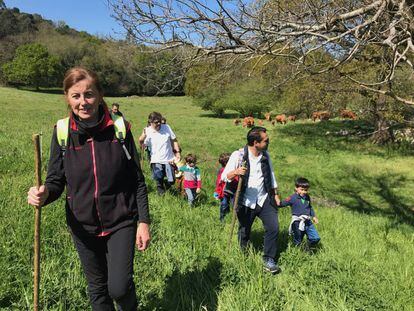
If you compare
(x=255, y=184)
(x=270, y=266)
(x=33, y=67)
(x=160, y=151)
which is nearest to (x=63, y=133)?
(x=255, y=184)

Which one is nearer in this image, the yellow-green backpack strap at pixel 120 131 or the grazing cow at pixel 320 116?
the yellow-green backpack strap at pixel 120 131

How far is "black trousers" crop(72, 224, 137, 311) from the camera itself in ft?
8.45

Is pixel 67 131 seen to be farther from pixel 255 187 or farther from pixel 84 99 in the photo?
pixel 255 187

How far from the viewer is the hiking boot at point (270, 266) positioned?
4.06 m

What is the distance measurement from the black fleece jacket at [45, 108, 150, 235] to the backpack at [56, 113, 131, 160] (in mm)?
21

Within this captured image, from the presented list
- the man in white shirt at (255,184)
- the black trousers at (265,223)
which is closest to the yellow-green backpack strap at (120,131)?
the man in white shirt at (255,184)

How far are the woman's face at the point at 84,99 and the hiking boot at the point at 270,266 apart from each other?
2.48 metres

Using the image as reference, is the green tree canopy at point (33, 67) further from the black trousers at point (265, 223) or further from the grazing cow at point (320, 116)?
the black trousers at point (265, 223)

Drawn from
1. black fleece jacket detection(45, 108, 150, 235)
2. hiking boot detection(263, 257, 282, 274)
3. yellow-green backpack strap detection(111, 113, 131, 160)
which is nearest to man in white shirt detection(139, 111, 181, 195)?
hiking boot detection(263, 257, 282, 274)

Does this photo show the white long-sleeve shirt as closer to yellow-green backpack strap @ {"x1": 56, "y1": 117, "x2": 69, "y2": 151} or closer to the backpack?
the backpack

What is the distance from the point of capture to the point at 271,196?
452 cm

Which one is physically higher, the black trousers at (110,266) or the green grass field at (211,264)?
the black trousers at (110,266)

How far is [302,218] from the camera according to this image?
4.88 m

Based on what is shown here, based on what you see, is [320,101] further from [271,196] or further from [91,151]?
[91,151]
